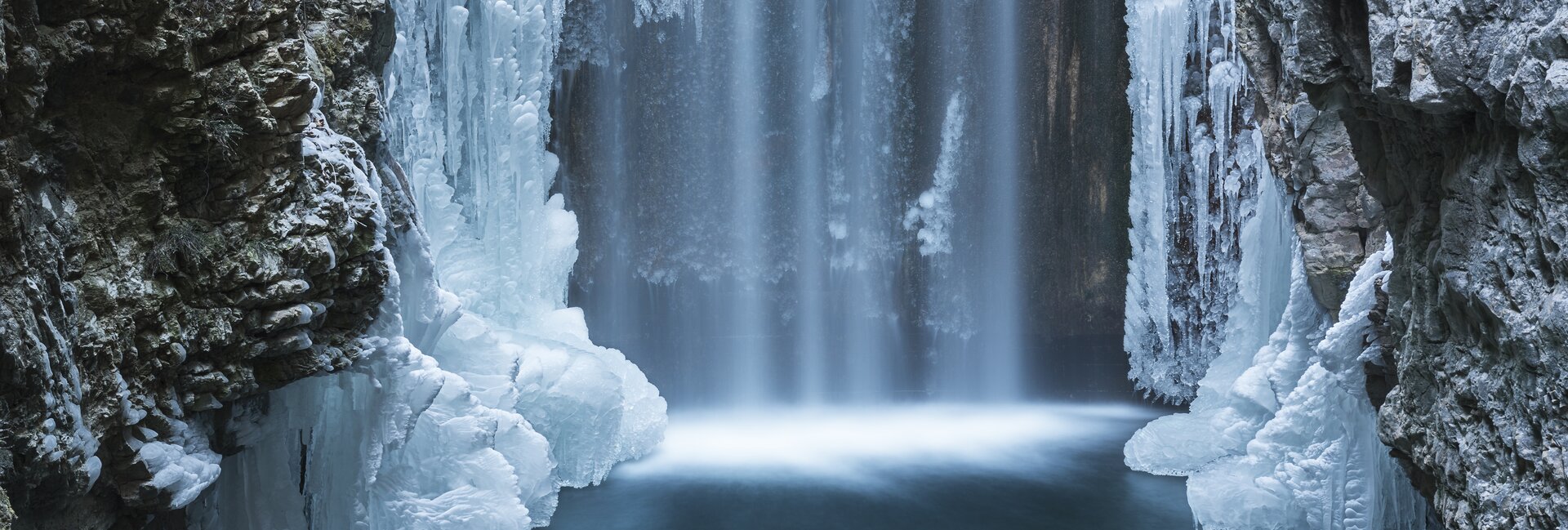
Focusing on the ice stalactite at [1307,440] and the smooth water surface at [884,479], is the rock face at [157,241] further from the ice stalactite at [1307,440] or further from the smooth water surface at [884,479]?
the ice stalactite at [1307,440]

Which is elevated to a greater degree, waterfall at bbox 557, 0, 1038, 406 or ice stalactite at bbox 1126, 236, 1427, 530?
waterfall at bbox 557, 0, 1038, 406

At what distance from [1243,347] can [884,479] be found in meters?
3.20

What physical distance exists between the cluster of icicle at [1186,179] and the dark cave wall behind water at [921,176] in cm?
122

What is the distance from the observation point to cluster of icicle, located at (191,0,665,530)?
523 centimetres

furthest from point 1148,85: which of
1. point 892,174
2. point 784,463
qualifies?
point 784,463

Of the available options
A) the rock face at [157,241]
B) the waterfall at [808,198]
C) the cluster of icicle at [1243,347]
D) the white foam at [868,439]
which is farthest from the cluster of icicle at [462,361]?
the cluster of icicle at [1243,347]

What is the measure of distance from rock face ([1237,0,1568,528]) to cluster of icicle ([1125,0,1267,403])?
734cm

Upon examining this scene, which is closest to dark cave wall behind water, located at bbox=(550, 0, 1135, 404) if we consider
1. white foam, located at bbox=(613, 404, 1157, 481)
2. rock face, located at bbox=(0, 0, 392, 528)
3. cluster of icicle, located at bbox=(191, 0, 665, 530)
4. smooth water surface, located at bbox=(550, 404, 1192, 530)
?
white foam, located at bbox=(613, 404, 1157, 481)

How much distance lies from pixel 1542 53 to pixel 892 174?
11880 millimetres

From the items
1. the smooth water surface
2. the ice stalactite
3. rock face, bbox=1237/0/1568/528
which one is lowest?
the smooth water surface

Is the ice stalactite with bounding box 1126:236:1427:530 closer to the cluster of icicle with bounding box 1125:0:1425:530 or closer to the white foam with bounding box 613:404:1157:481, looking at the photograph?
the cluster of icicle with bounding box 1125:0:1425:530

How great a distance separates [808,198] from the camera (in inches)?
595

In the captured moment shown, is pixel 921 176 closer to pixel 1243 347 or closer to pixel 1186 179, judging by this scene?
pixel 1186 179

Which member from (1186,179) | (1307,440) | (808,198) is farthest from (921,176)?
(1307,440)
